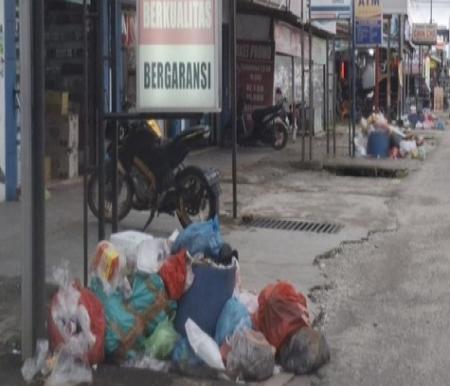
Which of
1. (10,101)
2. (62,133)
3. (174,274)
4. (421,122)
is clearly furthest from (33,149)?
(421,122)

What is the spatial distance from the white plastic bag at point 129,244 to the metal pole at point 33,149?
62 cm

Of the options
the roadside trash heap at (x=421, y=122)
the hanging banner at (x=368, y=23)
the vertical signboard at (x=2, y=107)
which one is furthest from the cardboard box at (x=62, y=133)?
the roadside trash heap at (x=421, y=122)

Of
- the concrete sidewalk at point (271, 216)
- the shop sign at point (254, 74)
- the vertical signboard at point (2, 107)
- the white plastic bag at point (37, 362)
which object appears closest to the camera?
the white plastic bag at point (37, 362)

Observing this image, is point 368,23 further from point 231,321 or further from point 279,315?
point 231,321

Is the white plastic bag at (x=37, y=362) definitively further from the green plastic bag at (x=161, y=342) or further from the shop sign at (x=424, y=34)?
the shop sign at (x=424, y=34)

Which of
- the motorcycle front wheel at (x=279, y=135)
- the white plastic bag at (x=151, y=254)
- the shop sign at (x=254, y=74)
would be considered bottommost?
the white plastic bag at (x=151, y=254)

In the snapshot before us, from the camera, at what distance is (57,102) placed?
12.2 meters

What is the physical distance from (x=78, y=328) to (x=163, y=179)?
434cm

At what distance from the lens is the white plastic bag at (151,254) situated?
540 cm

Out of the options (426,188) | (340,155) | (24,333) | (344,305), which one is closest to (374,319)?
(344,305)

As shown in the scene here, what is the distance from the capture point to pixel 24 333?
205 inches

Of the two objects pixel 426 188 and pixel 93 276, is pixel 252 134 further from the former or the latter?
pixel 93 276

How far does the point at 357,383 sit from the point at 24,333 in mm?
2056

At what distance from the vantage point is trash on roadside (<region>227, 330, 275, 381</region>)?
522 cm
